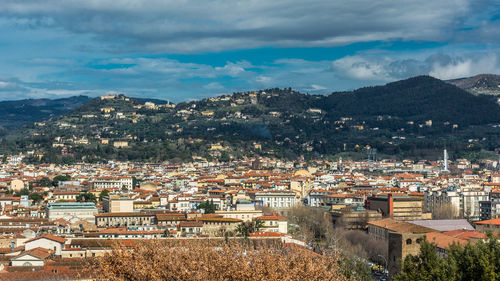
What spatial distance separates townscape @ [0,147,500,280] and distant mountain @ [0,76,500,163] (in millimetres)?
16812

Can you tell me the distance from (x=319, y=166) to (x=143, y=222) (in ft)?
229

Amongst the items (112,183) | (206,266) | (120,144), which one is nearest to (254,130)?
(120,144)

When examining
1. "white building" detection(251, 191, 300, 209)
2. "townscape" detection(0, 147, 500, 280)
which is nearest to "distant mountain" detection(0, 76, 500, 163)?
"townscape" detection(0, 147, 500, 280)

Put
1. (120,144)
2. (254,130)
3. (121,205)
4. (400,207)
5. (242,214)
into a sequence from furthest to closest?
(254,130) → (120,144) → (121,205) → (400,207) → (242,214)

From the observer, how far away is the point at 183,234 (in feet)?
152

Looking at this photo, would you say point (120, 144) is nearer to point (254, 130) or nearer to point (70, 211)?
point (254, 130)

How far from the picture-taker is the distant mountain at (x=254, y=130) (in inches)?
5103

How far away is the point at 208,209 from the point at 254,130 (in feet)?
321

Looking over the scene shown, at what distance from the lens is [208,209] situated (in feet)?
194

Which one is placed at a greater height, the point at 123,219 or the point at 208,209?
the point at 208,209

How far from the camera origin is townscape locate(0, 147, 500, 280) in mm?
37844

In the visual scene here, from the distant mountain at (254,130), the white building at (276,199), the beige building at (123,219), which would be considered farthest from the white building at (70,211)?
the distant mountain at (254,130)

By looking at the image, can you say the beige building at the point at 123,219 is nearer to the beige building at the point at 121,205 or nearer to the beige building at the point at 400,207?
the beige building at the point at 121,205

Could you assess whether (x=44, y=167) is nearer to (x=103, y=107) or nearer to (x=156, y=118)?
(x=156, y=118)
